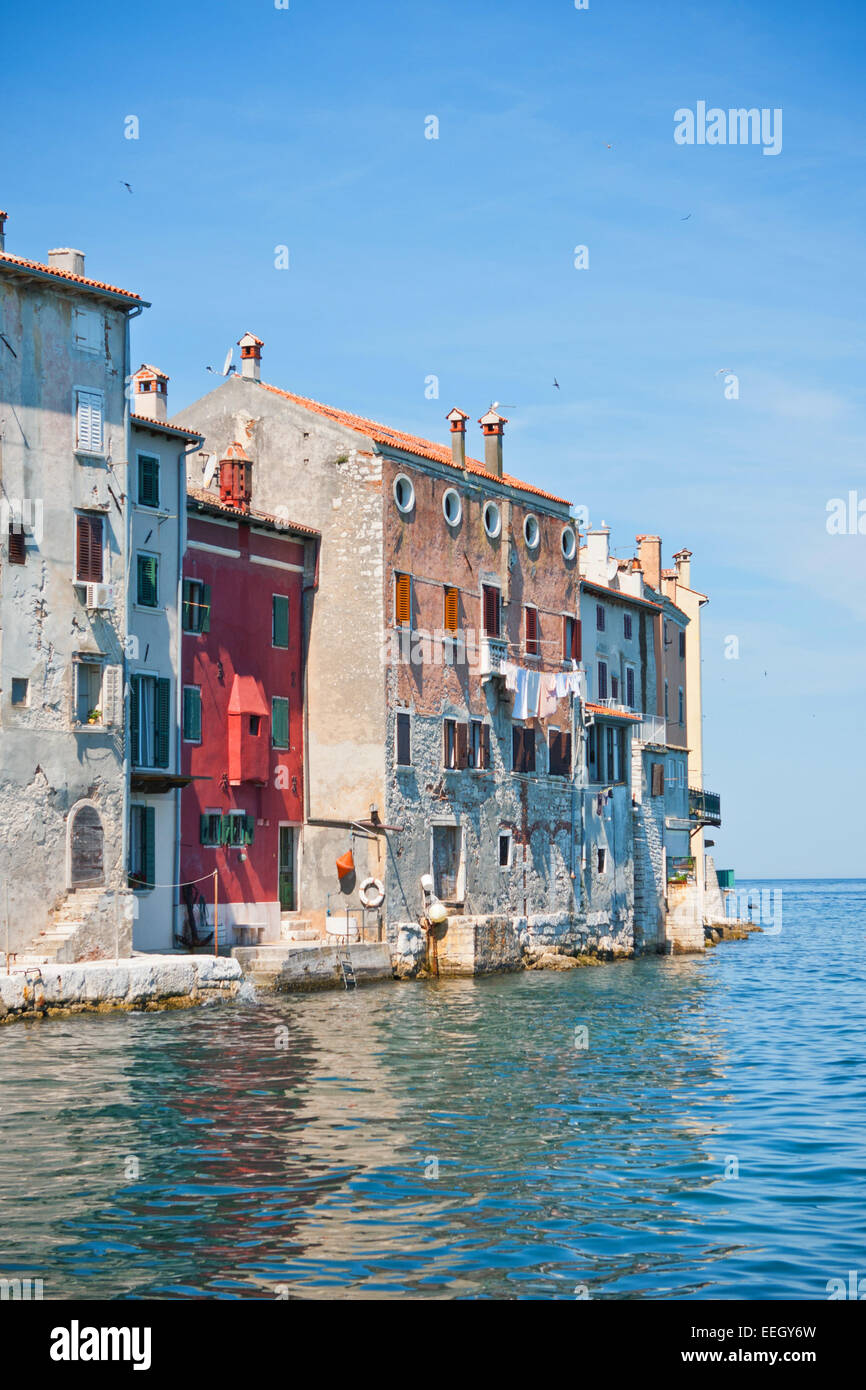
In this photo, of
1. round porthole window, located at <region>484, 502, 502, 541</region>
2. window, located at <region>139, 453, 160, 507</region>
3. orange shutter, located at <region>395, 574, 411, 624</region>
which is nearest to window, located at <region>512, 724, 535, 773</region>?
round porthole window, located at <region>484, 502, 502, 541</region>

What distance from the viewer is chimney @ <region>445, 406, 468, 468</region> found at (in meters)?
46.4

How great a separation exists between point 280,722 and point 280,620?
263 centimetres

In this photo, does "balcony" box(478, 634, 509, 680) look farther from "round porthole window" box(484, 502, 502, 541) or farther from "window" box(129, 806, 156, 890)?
"window" box(129, 806, 156, 890)

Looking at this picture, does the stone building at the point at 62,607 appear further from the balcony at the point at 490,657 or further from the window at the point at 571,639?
the window at the point at 571,639

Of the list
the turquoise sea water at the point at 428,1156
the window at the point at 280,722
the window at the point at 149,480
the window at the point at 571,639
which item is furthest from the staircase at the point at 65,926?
the window at the point at 571,639

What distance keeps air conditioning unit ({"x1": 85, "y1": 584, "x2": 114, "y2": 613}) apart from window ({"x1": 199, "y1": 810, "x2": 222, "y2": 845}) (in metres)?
6.59

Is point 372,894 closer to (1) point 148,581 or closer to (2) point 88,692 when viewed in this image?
(1) point 148,581

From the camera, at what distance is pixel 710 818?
71938 millimetres

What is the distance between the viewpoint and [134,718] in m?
34.0

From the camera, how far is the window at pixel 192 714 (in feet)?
119

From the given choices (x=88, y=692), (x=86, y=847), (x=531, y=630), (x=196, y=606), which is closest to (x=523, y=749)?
(x=531, y=630)

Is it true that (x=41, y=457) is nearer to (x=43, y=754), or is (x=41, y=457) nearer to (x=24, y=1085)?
(x=43, y=754)
